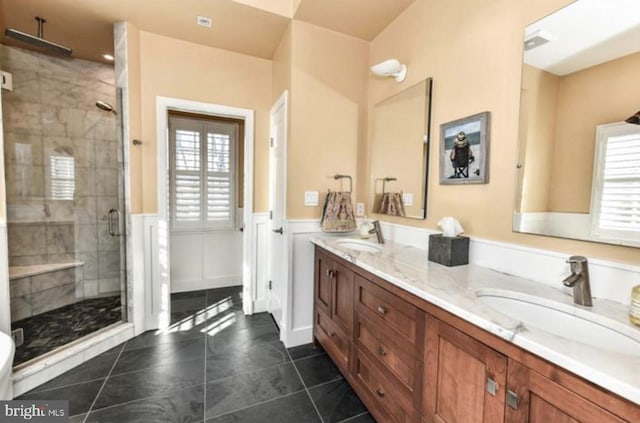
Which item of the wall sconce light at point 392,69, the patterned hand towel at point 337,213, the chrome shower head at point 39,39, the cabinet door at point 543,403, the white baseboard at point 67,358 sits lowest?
the white baseboard at point 67,358

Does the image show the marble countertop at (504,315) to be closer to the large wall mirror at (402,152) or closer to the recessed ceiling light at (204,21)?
the large wall mirror at (402,152)

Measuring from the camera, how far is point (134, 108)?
7.71 ft

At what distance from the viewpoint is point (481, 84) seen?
1.49 metres

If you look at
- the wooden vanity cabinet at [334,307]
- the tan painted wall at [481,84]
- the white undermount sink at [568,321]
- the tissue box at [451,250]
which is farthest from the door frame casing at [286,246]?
the white undermount sink at [568,321]

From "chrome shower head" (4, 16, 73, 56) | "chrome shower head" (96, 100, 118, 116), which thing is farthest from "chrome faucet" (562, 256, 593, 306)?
"chrome shower head" (96, 100, 118, 116)

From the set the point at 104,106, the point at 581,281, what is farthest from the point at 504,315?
the point at 104,106

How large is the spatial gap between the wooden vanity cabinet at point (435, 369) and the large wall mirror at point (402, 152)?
2.26 ft

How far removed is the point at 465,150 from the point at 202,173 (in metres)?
2.99

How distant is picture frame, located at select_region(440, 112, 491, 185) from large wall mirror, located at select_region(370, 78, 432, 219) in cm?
16

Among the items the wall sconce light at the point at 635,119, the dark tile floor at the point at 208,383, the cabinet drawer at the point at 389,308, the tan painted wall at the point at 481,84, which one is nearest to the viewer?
the wall sconce light at the point at 635,119

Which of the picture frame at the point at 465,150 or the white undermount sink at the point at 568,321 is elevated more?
the picture frame at the point at 465,150

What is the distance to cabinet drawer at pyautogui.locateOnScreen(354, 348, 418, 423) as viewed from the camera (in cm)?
123

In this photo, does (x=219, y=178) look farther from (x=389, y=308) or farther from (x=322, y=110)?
(x=389, y=308)

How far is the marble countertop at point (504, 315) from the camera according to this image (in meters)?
0.61
